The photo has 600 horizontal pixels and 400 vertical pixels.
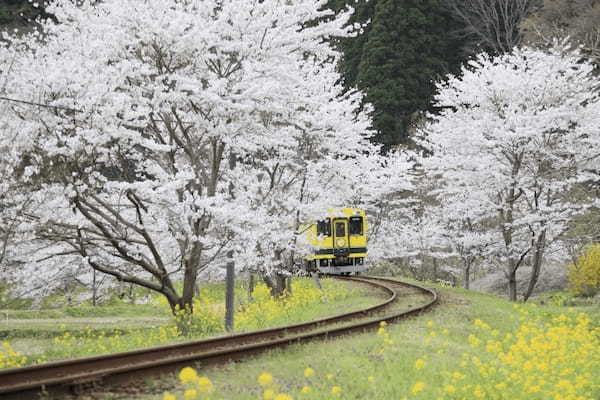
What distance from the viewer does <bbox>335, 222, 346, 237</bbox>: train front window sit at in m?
23.9

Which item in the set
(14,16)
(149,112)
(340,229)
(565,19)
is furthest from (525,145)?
(14,16)

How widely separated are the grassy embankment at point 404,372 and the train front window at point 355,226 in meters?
14.0

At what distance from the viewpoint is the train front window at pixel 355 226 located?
947 inches

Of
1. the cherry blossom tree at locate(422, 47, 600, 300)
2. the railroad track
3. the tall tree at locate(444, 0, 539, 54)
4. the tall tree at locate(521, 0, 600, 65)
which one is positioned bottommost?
the railroad track

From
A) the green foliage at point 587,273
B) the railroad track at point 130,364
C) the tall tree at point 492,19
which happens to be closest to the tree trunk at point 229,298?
the railroad track at point 130,364

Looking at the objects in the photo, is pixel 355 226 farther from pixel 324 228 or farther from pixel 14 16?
pixel 14 16

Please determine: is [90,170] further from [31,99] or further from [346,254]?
[346,254]

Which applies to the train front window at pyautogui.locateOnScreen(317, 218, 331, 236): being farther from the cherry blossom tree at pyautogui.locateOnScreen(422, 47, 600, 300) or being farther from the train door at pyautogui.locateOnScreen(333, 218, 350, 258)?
the cherry blossom tree at pyautogui.locateOnScreen(422, 47, 600, 300)

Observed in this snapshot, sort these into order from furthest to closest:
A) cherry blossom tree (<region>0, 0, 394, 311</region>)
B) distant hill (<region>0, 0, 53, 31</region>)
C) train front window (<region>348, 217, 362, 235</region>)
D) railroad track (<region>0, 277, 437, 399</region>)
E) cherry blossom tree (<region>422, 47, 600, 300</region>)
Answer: distant hill (<region>0, 0, 53, 31</region>), train front window (<region>348, 217, 362, 235</region>), cherry blossom tree (<region>422, 47, 600, 300</region>), cherry blossom tree (<region>0, 0, 394, 311</region>), railroad track (<region>0, 277, 437, 399</region>)

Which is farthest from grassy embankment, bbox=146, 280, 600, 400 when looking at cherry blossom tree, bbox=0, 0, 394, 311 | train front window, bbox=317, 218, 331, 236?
train front window, bbox=317, 218, 331, 236

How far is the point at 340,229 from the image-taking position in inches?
942

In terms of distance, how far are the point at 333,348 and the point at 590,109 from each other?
13.4 meters

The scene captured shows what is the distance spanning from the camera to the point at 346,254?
24203 millimetres

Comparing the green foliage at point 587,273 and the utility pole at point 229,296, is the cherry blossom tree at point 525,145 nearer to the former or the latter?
the green foliage at point 587,273
